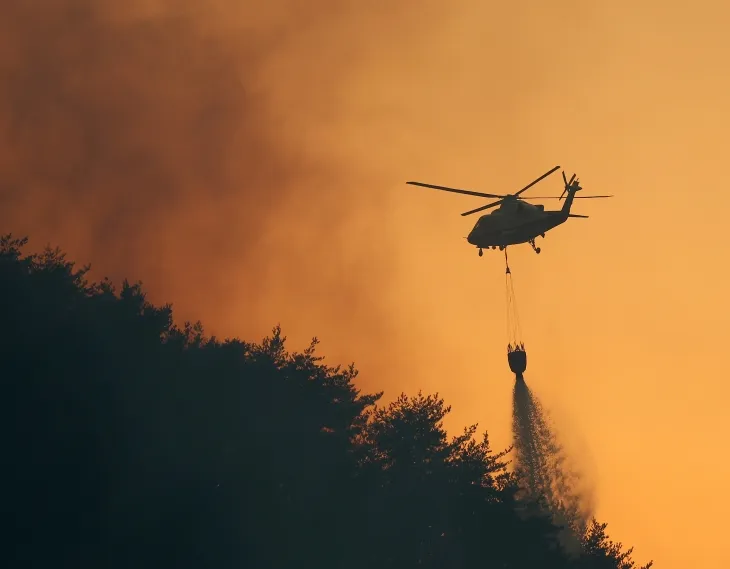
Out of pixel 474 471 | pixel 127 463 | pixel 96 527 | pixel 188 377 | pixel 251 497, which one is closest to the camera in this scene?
pixel 96 527

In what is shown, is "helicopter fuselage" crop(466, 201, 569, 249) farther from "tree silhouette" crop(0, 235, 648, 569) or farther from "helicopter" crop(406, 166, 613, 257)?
"tree silhouette" crop(0, 235, 648, 569)

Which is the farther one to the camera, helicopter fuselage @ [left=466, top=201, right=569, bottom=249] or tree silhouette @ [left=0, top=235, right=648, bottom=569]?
helicopter fuselage @ [left=466, top=201, right=569, bottom=249]

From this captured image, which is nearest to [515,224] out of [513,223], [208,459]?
[513,223]

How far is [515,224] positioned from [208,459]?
36117mm

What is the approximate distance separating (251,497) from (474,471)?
2094 cm

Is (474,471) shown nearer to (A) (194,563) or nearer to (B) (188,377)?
(B) (188,377)

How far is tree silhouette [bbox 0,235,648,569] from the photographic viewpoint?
6012 centimetres

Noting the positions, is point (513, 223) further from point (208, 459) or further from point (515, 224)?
point (208, 459)

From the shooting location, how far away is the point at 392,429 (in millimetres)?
85125

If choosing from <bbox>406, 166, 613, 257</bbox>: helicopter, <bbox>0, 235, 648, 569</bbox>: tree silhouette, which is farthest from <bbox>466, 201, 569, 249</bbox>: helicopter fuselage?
<bbox>0, 235, 648, 569</bbox>: tree silhouette

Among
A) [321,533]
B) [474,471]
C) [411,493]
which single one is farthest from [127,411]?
[474,471]

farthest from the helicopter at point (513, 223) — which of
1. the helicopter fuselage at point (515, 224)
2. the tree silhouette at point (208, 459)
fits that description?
the tree silhouette at point (208, 459)

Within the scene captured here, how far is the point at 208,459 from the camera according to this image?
223 feet

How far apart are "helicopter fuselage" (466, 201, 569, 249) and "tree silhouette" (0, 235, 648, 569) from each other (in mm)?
15163
